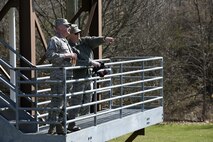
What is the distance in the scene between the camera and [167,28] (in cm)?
2734

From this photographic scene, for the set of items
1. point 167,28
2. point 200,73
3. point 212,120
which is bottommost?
point 212,120

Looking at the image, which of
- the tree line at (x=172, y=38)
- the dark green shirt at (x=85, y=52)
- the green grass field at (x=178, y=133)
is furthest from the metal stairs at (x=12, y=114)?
the tree line at (x=172, y=38)

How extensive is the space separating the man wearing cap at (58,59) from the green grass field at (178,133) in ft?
40.0

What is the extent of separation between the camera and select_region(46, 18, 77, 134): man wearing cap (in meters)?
8.15

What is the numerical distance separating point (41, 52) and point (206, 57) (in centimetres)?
791

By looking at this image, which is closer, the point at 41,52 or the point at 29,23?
Answer: the point at 29,23

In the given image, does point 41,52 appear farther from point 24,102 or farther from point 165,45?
point 24,102

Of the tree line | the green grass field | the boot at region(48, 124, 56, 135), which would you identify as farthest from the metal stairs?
the tree line

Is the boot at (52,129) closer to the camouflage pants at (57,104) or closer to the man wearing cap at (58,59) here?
the man wearing cap at (58,59)

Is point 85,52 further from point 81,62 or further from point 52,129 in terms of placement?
point 52,129

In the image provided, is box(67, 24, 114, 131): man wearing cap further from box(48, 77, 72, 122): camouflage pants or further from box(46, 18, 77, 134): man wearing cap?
box(48, 77, 72, 122): camouflage pants

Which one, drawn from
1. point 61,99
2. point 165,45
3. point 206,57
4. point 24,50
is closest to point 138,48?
point 165,45

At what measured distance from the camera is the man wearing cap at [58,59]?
26.7 ft

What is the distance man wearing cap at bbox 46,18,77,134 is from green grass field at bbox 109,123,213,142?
12.2 meters
